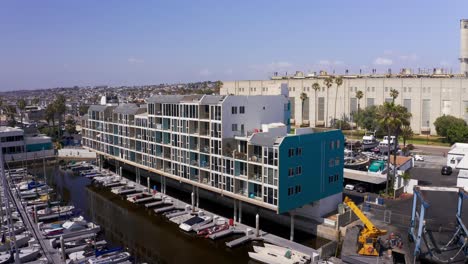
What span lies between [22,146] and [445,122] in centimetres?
11268

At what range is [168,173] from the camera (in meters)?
64.6

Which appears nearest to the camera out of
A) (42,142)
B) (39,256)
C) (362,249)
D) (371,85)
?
(362,249)

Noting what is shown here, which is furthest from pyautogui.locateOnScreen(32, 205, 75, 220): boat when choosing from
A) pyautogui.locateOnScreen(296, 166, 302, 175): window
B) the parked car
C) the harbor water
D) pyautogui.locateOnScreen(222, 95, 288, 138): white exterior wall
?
the parked car

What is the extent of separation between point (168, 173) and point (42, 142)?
185 feet

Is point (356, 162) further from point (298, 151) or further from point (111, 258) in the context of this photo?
point (111, 258)

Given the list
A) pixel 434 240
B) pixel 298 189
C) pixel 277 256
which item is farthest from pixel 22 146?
Result: pixel 434 240

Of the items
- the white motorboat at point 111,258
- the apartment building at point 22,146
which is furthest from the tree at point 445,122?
the apartment building at point 22,146

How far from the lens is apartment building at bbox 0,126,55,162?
96.4m

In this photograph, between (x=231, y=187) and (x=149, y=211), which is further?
(x=149, y=211)

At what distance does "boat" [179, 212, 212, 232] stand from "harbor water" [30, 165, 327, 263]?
826 millimetres

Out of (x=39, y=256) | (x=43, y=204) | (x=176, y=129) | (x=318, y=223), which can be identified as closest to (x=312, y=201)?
(x=318, y=223)

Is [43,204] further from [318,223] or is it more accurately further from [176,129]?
[318,223]

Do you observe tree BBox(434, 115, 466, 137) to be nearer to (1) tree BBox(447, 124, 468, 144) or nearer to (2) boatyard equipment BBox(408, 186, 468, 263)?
Result: (1) tree BBox(447, 124, 468, 144)

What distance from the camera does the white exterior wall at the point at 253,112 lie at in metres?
52.9
